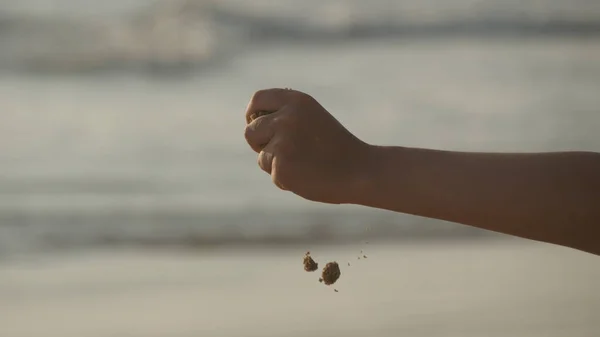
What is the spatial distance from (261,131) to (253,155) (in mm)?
2909

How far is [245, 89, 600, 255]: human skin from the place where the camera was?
178cm

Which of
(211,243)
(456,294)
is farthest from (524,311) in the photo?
(211,243)

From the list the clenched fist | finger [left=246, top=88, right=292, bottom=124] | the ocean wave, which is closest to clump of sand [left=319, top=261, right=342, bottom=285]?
the clenched fist

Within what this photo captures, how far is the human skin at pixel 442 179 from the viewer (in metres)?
1.78

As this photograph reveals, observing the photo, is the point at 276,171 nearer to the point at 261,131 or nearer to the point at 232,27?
the point at 261,131

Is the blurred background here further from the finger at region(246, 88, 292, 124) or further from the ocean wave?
the finger at region(246, 88, 292, 124)

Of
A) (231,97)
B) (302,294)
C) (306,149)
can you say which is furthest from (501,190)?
(231,97)

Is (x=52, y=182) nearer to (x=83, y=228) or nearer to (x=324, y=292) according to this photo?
(x=83, y=228)

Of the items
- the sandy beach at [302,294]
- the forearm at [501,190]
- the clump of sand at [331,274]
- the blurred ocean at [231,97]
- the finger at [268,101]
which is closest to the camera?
the forearm at [501,190]

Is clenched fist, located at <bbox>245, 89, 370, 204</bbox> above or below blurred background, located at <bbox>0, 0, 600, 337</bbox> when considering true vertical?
below

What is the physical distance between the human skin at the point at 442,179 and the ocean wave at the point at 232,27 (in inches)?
141

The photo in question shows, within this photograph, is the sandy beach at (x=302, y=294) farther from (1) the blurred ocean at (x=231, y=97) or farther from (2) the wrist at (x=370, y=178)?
(2) the wrist at (x=370, y=178)

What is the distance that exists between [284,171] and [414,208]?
0.23 metres

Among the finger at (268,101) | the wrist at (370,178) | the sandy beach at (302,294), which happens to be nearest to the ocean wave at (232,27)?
the sandy beach at (302,294)
